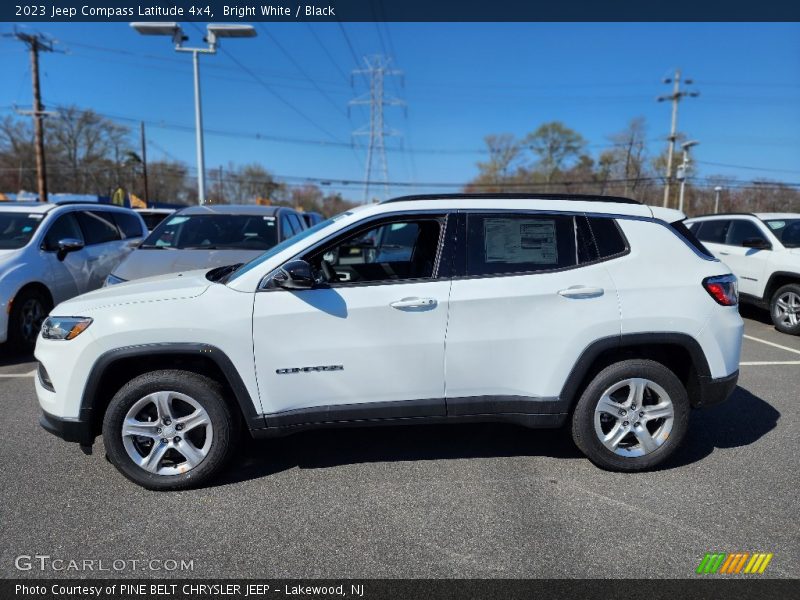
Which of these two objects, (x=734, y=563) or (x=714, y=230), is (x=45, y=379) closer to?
(x=734, y=563)

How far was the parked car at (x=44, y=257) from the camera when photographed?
6332mm

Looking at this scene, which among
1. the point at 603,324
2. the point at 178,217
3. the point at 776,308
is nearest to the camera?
the point at 603,324

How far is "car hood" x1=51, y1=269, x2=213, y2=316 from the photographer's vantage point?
3.23 meters

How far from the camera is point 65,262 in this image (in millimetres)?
7234

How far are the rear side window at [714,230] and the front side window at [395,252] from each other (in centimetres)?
708

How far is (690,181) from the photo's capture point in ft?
151

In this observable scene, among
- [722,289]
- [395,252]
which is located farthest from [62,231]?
[722,289]

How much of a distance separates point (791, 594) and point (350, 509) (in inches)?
85.0

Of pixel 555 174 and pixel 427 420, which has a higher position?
pixel 555 174

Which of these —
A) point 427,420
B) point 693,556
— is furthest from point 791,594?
point 427,420

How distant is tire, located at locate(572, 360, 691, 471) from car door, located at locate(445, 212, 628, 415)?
0.23m

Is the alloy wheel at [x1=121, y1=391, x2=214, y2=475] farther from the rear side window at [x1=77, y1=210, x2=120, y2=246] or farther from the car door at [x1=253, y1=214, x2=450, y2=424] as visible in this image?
the rear side window at [x1=77, y1=210, x2=120, y2=246]

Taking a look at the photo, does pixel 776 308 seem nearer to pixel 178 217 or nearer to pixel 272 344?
pixel 272 344

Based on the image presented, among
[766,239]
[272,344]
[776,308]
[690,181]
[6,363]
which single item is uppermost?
[690,181]
